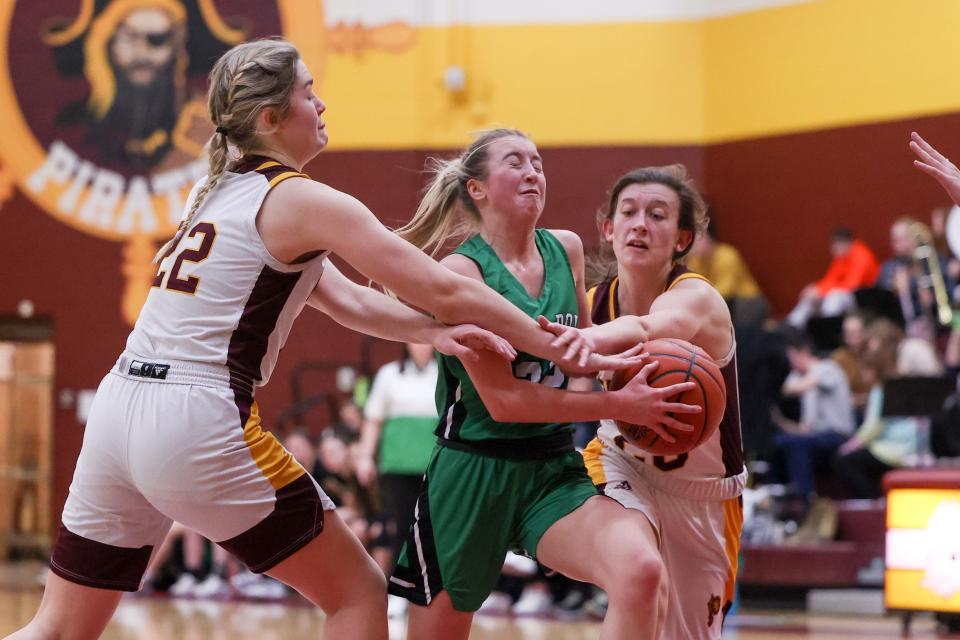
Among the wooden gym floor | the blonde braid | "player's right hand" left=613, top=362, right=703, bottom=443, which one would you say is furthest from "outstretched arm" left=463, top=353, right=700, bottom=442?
the wooden gym floor

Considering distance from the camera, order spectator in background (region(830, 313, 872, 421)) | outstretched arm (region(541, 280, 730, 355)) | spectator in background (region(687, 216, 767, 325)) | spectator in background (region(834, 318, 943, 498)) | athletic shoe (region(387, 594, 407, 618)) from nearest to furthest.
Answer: outstretched arm (region(541, 280, 730, 355)) → athletic shoe (region(387, 594, 407, 618)) → spectator in background (region(834, 318, 943, 498)) → spectator in background (region(830, 313, 872, 421)) → spectator in background (region(687, 216, 767, 325))

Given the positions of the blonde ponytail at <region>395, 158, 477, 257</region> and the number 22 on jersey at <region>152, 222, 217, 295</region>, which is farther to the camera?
the blonde ponytail at <region>395, 158, 477, 257</region>

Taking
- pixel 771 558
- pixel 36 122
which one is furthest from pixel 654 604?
pixel 36 122

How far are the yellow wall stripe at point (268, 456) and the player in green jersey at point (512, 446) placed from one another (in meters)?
0.60

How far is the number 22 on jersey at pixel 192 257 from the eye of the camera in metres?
3.18

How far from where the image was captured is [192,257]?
320cm

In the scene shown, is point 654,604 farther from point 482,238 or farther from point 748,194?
point 748,194

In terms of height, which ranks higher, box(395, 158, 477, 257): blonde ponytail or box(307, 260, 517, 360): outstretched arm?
box(395, 158, 477, 257): blonde ponytail

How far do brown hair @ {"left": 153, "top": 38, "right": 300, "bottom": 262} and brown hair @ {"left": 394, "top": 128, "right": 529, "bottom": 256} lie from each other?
29.2 inches

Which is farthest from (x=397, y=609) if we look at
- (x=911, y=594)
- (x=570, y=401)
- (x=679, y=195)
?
(x=570, y=401)

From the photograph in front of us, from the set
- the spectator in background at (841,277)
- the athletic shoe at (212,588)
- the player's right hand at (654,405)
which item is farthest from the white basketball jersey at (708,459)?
the spectator in background at (841,277)

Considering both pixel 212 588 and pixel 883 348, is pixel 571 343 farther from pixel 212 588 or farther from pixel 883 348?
pixel 212 588

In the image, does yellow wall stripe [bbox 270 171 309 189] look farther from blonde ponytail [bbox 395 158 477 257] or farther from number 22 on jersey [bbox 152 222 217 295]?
blonde ponytail [bbox 395 158 477 257]

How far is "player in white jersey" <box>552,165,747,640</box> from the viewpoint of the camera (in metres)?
3.92
